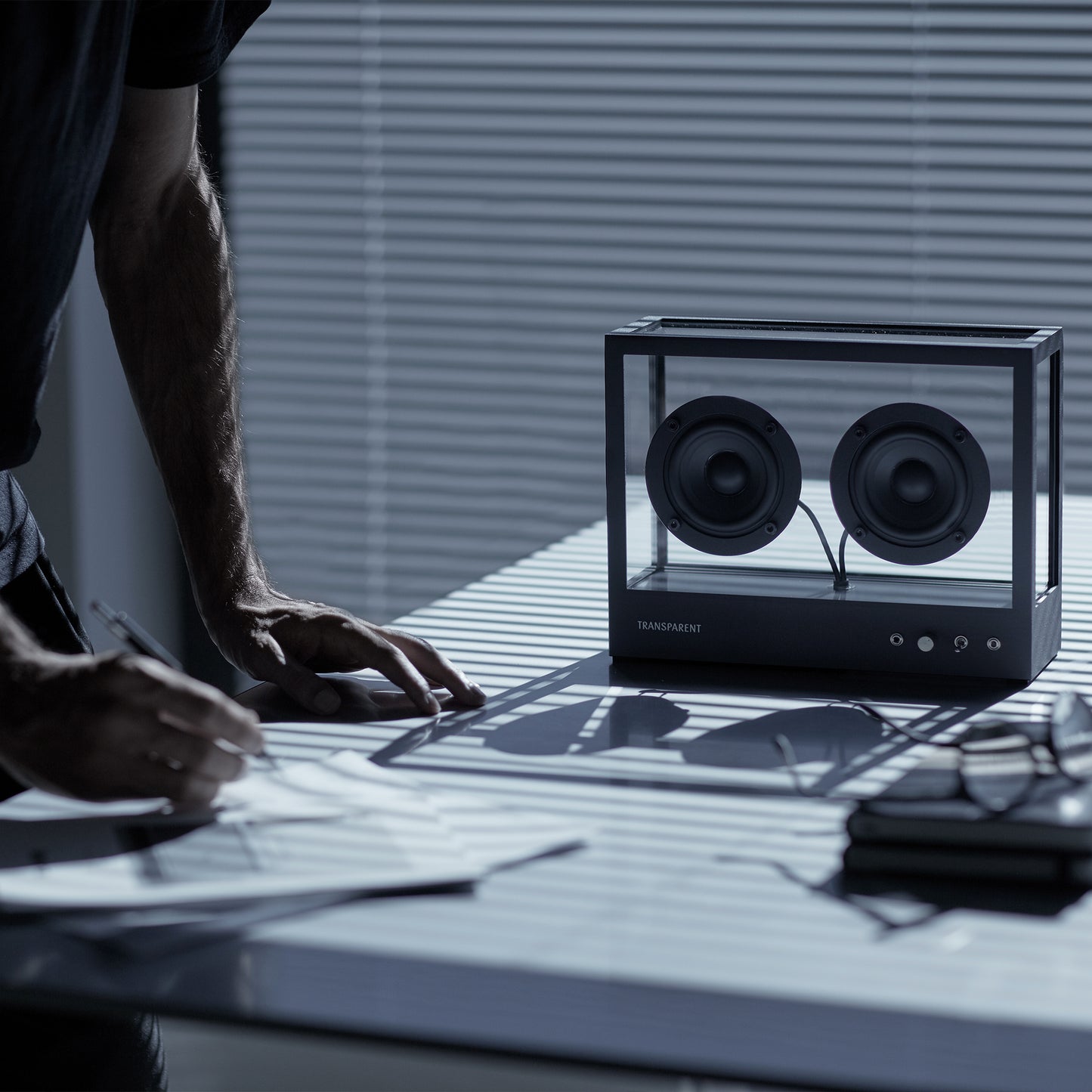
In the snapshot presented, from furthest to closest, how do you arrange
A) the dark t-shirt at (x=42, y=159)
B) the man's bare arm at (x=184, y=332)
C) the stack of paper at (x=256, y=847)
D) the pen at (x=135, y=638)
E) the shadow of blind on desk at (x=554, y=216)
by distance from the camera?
the shadow of blind on desk at (x=554, y=216) → the man's bare arm at (x=184, y=332) → the dark t-shirt at (x=42, y=159) → the pen at (x=135, y=638) → the stack of paper at (x=256, y=847)

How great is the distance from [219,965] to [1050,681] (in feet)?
2.30

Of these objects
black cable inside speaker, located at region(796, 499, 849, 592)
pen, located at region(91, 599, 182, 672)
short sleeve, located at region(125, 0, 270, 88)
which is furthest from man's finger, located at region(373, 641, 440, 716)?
short sleeve, located at region(125, 0, 270, 88)

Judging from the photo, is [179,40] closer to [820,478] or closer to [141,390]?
[141,390]

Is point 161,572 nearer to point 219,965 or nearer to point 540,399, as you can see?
point 540,399

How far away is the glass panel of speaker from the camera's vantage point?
1.21m

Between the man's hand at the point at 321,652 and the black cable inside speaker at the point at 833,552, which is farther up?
the black cable inside speaker at the point at 833,552

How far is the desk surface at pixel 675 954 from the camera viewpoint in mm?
695

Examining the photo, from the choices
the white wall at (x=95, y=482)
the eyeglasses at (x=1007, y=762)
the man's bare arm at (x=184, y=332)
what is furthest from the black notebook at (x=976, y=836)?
the white wall at (x=95, y=482)

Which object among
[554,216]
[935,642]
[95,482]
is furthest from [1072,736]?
[95,482]

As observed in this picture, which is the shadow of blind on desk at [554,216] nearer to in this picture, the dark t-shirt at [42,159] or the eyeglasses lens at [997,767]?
the dark t-shirt at [42,159]

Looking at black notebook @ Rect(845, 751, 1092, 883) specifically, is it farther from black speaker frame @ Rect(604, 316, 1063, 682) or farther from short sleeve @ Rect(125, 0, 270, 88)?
short sleeve @ Rect(125, 0, 270, 88)

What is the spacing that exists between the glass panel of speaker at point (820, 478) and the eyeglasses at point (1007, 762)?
0.84 ft

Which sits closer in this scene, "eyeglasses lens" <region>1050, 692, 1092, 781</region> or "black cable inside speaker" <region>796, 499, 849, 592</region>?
"eyeglasses lens" <region>1050, 692, 1092, 781</region>

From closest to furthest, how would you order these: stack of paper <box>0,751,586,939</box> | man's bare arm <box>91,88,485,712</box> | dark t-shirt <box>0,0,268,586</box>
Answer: stack of paper <box>0,751,586,939</box>
dark t-shirt <box>0,0,268,586</box>
man's bare arm <box>91,88,485,712</box>
